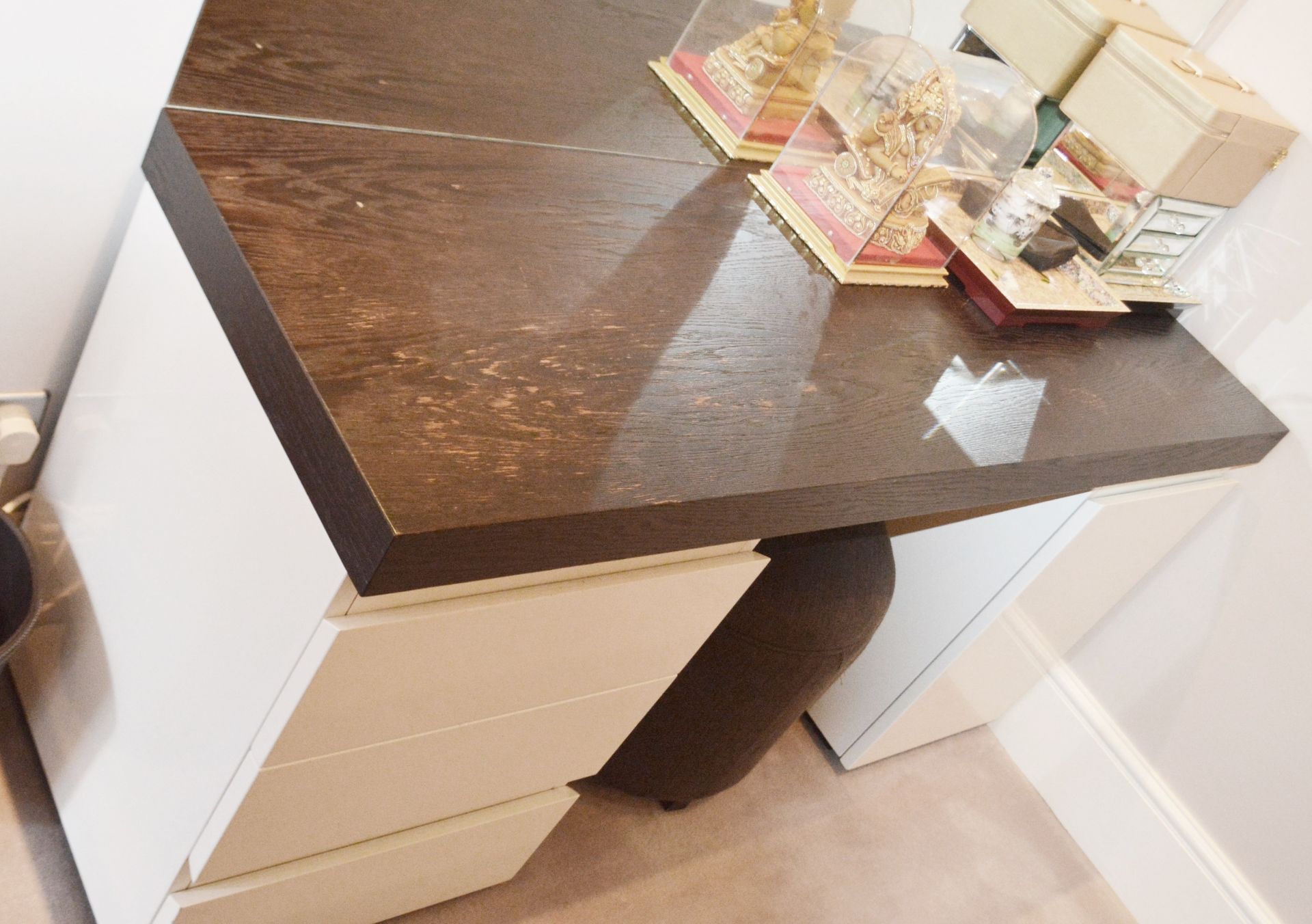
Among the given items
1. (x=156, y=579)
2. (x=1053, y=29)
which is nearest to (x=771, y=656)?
(x=156, y=579)

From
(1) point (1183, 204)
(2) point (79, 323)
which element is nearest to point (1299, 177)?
(1) point (1183, 204)

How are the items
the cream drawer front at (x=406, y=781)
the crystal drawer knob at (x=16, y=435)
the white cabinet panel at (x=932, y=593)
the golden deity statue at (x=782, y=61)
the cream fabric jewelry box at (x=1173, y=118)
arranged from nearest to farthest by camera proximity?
the cream drawer front at (x=406, y=781)
the crystal drawer knob at (x=16, y=435)
the golden deity statue at (x=782, y=61)
the cream fabric jewelry box at (x=1173, y=118)
the white cabinet panel at (x=932, y=593)

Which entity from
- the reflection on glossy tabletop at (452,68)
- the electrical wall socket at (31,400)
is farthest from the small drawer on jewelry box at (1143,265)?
the electrical wall socket at (31,400)

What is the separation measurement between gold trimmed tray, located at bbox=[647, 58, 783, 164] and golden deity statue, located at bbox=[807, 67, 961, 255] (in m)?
0.09

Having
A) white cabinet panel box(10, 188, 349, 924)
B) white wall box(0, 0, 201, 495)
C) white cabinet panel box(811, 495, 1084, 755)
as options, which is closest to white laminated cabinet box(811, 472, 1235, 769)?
white cabinet panel box(811, 495, 1084, 755)

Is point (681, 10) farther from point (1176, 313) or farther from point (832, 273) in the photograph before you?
point (1176, 313)

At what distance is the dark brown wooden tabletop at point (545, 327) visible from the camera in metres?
0.74

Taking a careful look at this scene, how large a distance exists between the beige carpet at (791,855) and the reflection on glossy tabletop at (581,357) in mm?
713

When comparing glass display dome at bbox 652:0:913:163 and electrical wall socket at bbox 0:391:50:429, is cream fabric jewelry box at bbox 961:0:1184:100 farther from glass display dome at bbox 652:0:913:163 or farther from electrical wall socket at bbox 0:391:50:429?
electrical wall socket at bbox 0:391:50:429

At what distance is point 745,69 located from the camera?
4.20ft

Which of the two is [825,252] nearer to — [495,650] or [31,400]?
[495,650]

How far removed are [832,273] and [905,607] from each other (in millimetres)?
647

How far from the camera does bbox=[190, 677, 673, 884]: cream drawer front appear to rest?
88 centimetres

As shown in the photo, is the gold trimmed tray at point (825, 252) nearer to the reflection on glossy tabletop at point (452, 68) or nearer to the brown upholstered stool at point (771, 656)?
the reflection on glossy tabletop at point (452, 68)
